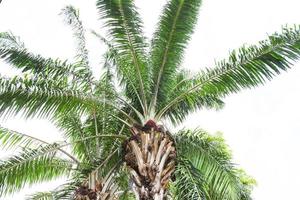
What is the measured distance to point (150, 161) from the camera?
28.5 feet

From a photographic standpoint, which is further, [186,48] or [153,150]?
[186,48]

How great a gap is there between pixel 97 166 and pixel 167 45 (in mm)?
3083

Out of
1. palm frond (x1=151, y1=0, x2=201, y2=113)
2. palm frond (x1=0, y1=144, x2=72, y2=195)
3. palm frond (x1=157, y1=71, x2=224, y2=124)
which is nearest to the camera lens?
palm frond (x1=0, y1=144, x2=72, y2=195)

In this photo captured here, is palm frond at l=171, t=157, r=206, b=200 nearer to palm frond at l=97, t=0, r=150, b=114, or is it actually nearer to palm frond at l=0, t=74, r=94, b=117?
palm frond at l=97, t=0, r=150, b=114

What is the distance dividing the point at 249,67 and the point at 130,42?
269cm

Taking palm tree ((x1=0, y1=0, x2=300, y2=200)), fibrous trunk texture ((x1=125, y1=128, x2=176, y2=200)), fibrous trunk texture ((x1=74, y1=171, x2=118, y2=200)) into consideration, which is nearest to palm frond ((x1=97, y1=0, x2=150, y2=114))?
palm tree ((x1=0, y1=0, x2=300, y2=200))

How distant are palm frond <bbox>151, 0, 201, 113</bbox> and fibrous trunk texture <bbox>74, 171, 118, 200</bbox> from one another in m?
2.09

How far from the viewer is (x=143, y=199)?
8180 millimetres

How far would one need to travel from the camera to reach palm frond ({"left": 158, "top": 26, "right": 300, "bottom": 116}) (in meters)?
9.07

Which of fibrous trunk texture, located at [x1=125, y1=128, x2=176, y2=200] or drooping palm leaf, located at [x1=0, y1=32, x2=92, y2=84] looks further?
drooping palm leaf, located at [x1=0, y1=32, x2=92, y2=84]

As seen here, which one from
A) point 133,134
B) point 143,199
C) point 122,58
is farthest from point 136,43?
point 143,199

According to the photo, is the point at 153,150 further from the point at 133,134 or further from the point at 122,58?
the point at 122,58

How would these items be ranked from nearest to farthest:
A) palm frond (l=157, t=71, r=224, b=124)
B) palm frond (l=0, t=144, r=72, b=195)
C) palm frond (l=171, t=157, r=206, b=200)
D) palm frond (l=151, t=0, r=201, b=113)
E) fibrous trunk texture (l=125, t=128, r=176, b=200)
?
fibrous trunk texture (l=125, t=128, r=176, b=200)
palm frond (l=171, t=157, r=206, b=200)
palm frond (l=0, t=144, r=72, b=195)
palm frond (l=151, t=0, r=201, b=113)
palm frond (l=157, t=71, r=224, b=124)

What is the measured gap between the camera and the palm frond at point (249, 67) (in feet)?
29.8
